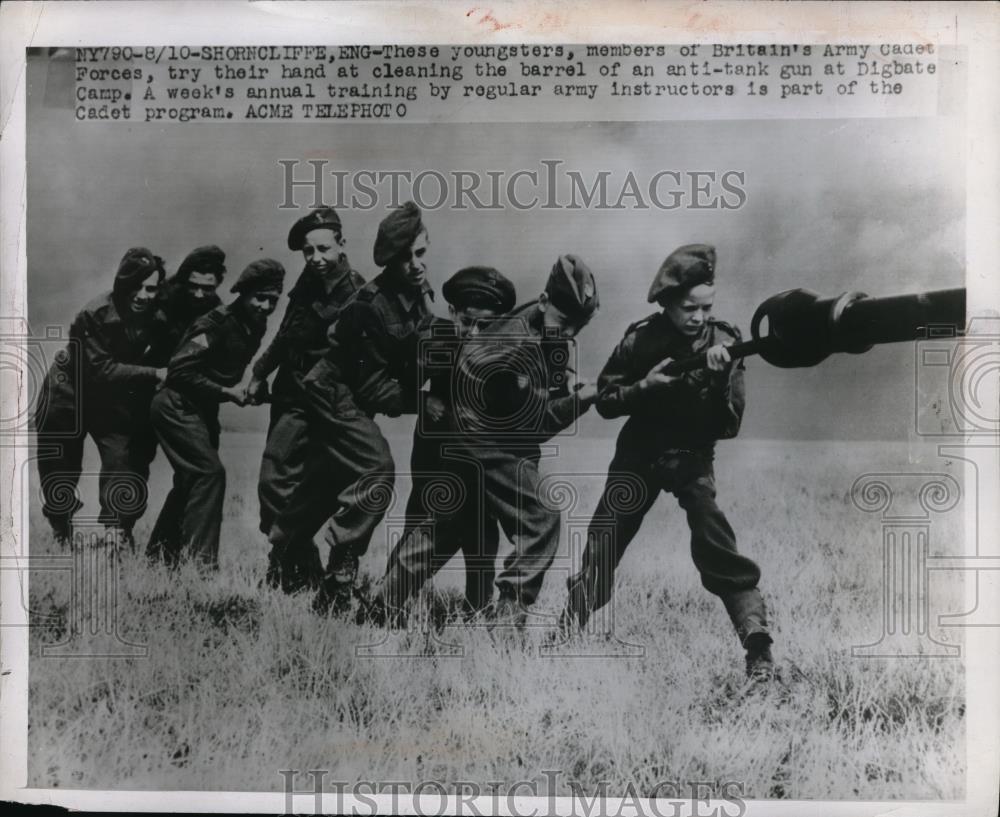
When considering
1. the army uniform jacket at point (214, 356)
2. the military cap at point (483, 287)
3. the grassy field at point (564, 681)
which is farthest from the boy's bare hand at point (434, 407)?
the army uniform jacket at point (214, 356)

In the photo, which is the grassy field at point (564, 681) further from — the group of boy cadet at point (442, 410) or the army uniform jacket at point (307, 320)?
the army uniform jacket at point (307, 320)

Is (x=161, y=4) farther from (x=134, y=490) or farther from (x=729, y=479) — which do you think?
(x=729, y=479)

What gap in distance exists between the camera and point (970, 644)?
3.04 metres

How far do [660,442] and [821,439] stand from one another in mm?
572

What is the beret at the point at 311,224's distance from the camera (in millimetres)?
3078

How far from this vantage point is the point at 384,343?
3.08 meters

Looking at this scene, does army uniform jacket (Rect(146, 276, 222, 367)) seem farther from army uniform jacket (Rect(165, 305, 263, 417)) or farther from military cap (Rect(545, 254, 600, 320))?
military cap (Rect(545, 254, 600, 320))

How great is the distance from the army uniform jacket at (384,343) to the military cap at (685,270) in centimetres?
82

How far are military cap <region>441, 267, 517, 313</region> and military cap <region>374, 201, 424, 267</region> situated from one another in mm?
218

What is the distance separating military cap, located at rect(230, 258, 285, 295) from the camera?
3092mm

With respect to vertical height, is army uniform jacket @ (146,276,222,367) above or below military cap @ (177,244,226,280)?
below

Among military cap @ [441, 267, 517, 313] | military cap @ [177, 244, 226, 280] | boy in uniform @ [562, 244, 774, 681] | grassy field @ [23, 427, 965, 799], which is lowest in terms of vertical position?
grassy field @ [23, 427, 965, 799]

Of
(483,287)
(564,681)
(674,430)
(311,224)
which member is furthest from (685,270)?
(564,681)

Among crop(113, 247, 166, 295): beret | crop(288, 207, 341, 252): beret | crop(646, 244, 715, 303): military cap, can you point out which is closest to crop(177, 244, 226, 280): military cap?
crop(113, 247, 166, 295): beret
